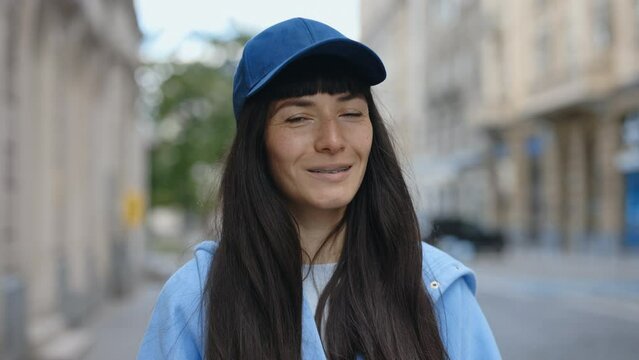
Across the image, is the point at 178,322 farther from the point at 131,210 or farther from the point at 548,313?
the point at 131,210

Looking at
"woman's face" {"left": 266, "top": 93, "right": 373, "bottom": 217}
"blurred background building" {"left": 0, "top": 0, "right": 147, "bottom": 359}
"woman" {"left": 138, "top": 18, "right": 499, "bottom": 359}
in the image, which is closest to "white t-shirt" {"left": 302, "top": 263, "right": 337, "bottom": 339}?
"woman" {"left": 138, "top": 18, "right": 499, "bottom": 359}

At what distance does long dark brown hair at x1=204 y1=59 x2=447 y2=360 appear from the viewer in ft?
5.98

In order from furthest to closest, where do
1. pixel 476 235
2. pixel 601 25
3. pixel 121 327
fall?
pixel 476 235 → pixel 601 25 → pixel 121 327

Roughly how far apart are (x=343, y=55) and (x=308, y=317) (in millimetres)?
562

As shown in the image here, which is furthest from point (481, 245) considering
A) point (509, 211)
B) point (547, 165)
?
point (509, 211)

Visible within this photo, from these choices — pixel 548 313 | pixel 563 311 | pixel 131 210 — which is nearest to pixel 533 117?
pixel 563 311

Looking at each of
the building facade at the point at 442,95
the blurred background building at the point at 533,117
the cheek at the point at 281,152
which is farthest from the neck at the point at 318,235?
the building facade at the point at 442,95

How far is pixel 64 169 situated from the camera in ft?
39.3

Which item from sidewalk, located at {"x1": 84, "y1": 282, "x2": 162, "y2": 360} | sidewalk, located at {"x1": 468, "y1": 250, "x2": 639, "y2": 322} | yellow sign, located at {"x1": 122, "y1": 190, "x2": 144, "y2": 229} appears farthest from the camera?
yellow sign, located at {"x1": 122, "y1": 190, "x2": 144, "y2": 229}

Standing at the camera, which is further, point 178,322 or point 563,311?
point 563,311

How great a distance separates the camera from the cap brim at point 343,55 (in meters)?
1.80

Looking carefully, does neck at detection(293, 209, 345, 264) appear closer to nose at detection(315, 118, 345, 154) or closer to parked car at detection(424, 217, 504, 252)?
nose at detection(315, 118, 345, 154)

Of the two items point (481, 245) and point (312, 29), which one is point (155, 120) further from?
point (312, 29)

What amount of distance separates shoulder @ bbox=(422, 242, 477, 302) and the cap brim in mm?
436
